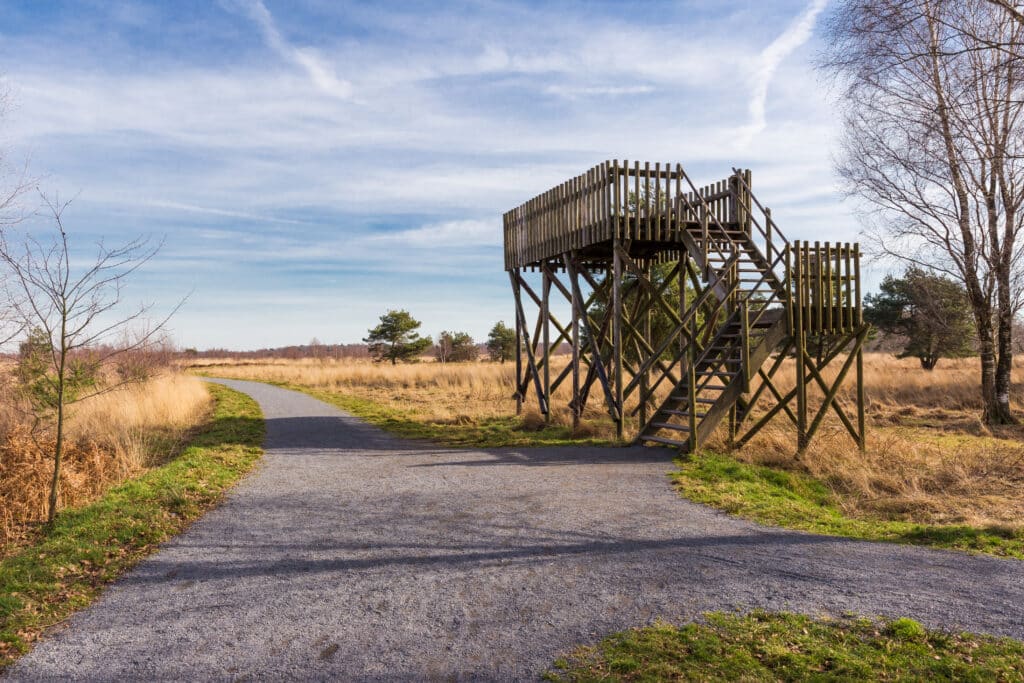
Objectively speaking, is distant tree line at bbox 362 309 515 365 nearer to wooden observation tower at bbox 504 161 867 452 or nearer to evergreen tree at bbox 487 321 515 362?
evergreen tree at bbox 487 321 515 362

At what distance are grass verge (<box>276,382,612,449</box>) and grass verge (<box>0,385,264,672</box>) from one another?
421 centimetres

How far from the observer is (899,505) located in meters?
8.60

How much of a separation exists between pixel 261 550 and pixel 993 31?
646 inches

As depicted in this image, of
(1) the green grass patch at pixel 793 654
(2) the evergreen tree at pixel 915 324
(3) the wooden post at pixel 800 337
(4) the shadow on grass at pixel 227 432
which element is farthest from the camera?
(2) the evergreen tree at pixel 915 324

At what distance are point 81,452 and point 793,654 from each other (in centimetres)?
980

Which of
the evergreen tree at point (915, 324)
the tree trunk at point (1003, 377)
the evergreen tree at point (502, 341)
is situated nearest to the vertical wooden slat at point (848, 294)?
the tree trunk at point (1003, 377)

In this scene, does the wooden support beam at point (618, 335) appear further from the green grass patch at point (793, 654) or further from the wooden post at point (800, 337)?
the green grass patch at point (793, 654)

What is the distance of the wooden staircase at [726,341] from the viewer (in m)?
11.6

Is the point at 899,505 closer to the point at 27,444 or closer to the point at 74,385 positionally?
the point at 27,444

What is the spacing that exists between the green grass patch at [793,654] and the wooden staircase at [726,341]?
22.8ft

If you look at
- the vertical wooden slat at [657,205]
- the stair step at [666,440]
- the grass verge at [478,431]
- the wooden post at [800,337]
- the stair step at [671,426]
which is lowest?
the grass verge at [478,431]

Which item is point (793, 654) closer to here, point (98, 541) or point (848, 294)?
point (98, 541)

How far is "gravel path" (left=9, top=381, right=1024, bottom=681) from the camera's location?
446cm

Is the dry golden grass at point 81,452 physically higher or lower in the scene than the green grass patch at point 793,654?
higher
